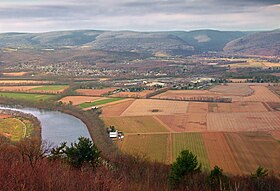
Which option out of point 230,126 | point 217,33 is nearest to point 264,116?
point 230,126

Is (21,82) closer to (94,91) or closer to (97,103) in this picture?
(94,91)

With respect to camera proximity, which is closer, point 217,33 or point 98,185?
point 98,185

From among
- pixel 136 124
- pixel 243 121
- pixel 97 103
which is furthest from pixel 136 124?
pixel 97 103

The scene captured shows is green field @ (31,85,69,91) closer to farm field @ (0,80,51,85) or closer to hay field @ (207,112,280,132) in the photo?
farm field @ (0,80,51,85)

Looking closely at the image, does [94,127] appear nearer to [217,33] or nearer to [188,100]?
[188,100]

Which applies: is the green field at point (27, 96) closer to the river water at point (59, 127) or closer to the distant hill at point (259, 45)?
the river water at point (59, 127)

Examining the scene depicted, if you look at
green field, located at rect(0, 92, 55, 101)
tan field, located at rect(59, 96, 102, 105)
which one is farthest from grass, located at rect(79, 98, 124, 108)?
green field, located at rect(0, 92, 55, 101)

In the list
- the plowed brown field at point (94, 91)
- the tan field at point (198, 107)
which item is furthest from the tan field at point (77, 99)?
the tan field at point (198, 107)
